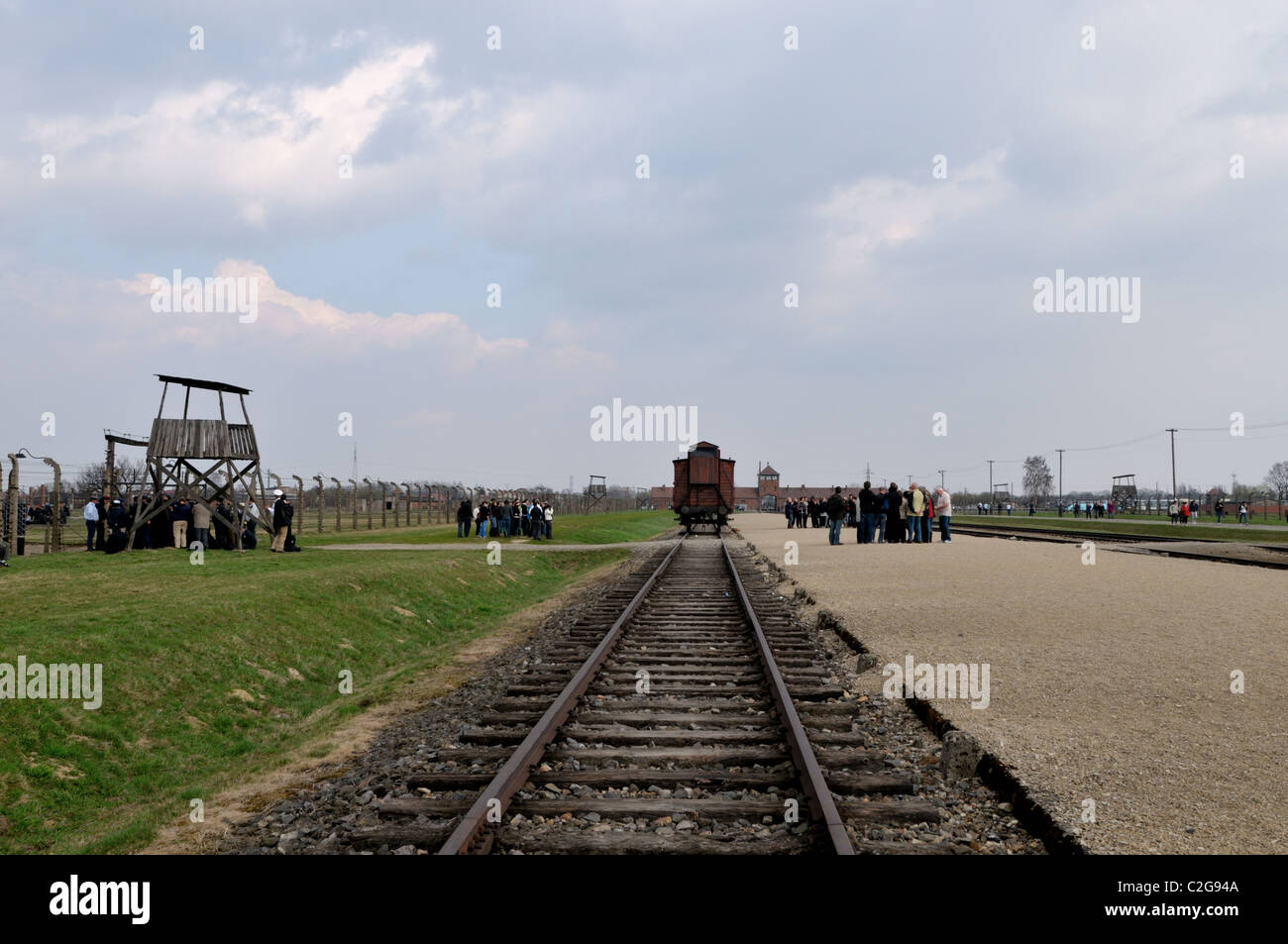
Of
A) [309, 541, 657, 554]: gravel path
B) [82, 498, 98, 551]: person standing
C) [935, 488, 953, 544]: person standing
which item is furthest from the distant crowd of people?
[935, 488, 953, 544]: person standing

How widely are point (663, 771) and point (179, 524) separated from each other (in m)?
20.3

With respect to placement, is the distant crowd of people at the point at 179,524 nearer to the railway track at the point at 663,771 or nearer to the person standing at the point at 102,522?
the person standing at the point at 102,522

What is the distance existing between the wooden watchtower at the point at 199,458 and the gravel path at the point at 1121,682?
48.3 ft

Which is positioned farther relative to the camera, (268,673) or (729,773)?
(268,673)

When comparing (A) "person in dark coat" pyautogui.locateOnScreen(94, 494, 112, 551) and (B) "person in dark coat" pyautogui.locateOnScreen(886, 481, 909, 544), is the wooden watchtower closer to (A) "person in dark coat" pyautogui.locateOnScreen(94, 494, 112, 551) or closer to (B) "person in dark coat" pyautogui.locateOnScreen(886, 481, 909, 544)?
(A) "person in dark coat" pyautogui.locateOnScreen(94, 494, 112, 551)

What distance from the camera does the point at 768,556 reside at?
950 inches

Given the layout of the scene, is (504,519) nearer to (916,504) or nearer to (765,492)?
(916,504)

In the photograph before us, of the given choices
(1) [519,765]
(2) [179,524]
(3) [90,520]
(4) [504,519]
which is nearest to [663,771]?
(1) [519,765]

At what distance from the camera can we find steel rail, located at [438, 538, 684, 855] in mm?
4098
